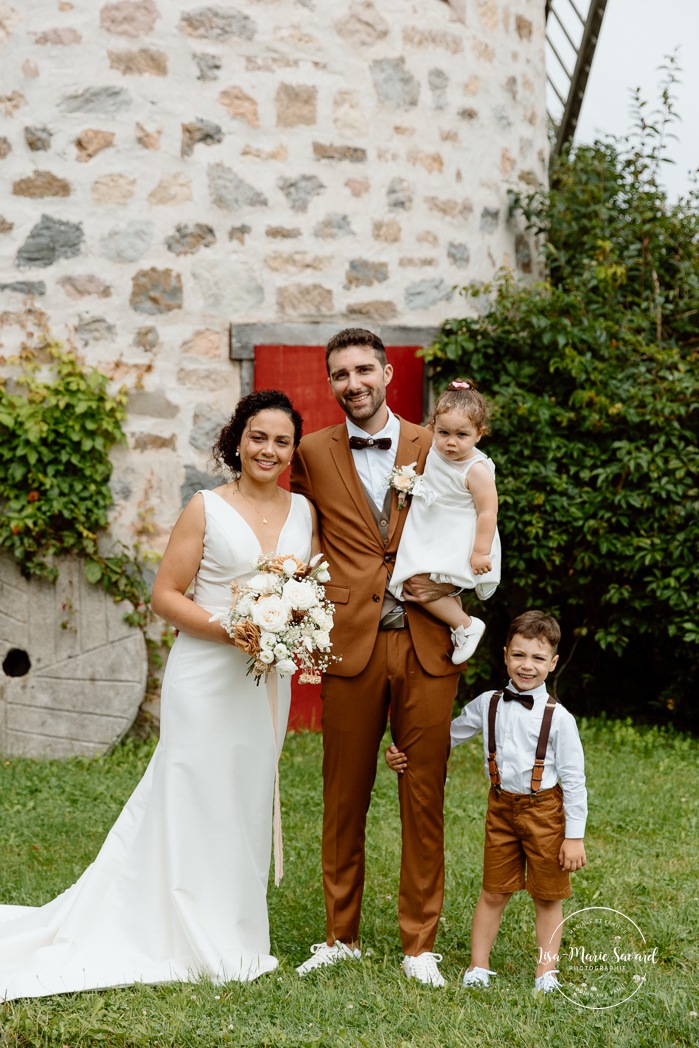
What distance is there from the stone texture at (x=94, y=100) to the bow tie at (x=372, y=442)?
3540mm

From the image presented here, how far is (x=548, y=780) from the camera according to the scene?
3.60 meters

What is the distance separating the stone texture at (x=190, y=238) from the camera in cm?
649

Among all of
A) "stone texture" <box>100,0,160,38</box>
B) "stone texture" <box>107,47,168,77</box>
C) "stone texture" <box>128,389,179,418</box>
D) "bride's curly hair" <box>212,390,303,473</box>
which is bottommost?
"bride's curly hair" <box>212,390,303,473</box>

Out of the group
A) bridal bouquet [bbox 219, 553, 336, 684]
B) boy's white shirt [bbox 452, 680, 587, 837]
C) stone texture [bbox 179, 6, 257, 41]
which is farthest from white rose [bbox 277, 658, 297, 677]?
stone texture [bbox 179, 6, 257, 41]

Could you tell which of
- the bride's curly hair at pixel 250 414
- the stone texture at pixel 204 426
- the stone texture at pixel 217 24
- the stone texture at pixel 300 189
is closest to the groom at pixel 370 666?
the bride's curly hair at pixel 250 414

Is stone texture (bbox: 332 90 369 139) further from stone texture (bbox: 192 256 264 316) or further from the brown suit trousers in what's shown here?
the brown suit trousers

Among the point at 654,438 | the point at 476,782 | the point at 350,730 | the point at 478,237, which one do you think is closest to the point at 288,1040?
the point at 350,730

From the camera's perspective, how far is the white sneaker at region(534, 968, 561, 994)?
355cm

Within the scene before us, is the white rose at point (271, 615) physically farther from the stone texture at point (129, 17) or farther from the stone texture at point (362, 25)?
the stone texture at point (362, 25)

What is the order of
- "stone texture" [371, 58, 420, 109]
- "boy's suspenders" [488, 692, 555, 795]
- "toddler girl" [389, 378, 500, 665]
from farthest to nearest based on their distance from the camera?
1. "stone texture" [371, 58, 420, 109]
2. "toddler girl" [389, 378, 500, 665]
3. "boy's suspenders" [488, 692, 555, 795]

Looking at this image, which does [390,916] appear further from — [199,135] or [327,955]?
[199,135]

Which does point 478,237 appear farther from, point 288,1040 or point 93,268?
point 288,1040

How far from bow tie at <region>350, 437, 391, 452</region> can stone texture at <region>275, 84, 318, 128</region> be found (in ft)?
11.4

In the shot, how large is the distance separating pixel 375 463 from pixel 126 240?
10.7 feet
